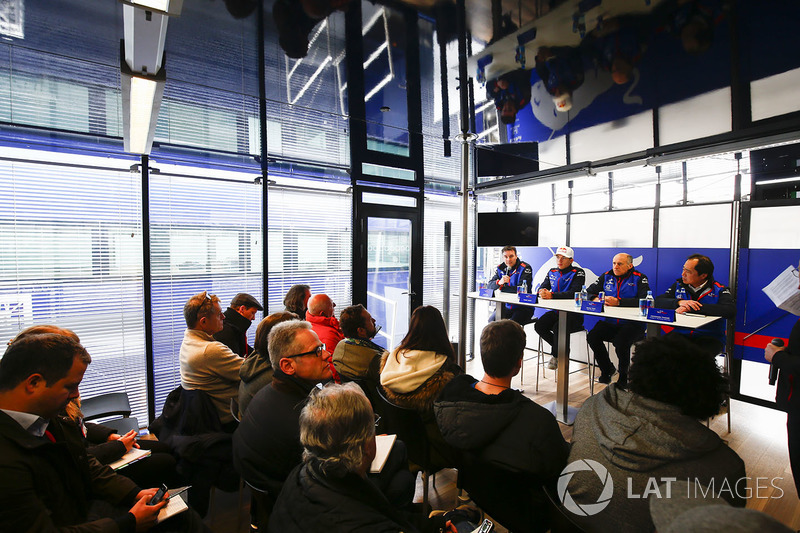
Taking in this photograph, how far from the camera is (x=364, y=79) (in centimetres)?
293

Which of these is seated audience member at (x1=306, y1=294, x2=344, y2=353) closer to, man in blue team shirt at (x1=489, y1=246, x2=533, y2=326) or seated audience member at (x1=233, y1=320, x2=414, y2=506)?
seated audience member at (x1=233, y1=320, x2=414, y2=506)

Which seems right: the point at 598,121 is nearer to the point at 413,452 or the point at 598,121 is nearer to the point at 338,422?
the point at 413,452

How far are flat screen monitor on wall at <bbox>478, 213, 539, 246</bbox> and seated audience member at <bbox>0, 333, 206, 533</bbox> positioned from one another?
4.36m

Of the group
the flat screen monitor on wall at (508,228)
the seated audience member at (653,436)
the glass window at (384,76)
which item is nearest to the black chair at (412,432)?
the seated audience member at (653,436)

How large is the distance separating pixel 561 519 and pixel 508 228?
410 cm

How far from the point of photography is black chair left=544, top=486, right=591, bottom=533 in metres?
1.20

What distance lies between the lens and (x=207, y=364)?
7.47ft

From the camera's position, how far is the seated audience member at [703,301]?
327cm

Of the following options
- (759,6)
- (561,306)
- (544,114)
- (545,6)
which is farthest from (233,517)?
(759,6)

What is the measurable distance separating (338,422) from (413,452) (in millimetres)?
1113

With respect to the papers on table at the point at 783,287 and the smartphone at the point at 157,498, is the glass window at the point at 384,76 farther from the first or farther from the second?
the papers on table at the point at 783,287

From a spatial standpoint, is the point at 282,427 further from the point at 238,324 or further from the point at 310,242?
the point at 310,242

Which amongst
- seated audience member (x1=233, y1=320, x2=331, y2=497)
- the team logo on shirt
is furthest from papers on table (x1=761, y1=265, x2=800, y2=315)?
seated audience member (x1=233, y1=320, x2=331, y2=497)

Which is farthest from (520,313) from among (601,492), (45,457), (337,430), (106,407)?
(45,457)
